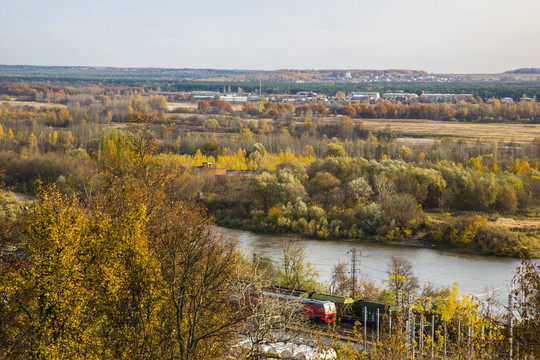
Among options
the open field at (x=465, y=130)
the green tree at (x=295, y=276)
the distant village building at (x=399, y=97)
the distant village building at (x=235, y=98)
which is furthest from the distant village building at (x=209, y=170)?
the distant village building at (x=235, y=98)

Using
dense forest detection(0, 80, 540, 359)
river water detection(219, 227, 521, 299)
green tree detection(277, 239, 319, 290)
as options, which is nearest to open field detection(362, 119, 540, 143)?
dense forest detection(0, 80, 540, 359)

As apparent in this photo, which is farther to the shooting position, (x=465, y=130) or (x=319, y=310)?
(x=465, y=130)

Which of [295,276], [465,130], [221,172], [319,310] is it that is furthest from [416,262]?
[465,130]

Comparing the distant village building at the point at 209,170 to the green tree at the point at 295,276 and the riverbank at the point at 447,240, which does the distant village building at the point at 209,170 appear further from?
the green tree at the point at 295,276

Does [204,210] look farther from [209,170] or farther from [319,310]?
[209,170]

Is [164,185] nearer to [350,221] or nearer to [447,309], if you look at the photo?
[447,309]

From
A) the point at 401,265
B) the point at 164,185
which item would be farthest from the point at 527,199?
the point at 164,185
